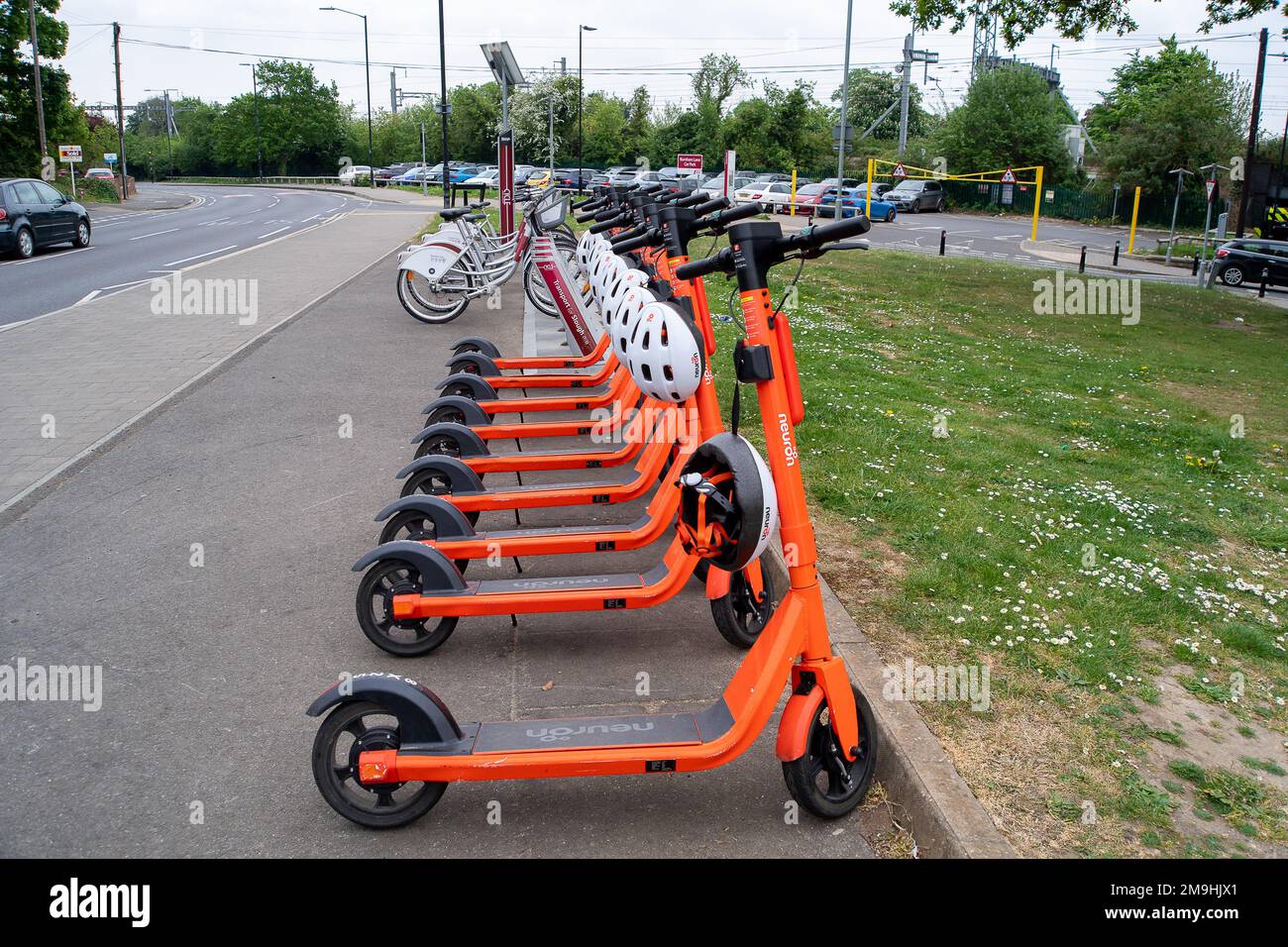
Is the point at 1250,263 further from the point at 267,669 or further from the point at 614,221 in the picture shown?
the point at 267,669

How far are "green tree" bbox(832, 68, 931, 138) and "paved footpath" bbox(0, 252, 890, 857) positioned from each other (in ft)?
234

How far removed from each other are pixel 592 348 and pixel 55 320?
7.24 metres

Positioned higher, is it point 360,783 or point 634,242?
point 634,242

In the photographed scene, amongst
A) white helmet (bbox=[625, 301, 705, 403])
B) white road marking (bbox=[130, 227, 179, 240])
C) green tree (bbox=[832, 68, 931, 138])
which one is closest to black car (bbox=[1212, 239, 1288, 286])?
white helmet (bbox=[625, 301, 705, 403])

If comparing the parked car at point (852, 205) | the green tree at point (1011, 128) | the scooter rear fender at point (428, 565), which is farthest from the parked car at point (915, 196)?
the scooter rear fender at point (428, 565)

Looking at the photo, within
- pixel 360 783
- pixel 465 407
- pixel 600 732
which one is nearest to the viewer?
pixel 360 783

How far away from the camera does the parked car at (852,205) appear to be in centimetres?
3588

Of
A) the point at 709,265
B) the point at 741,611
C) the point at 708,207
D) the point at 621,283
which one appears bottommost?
the point at 741,611

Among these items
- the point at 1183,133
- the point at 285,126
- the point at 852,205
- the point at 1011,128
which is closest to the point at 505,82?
the point at 852,205

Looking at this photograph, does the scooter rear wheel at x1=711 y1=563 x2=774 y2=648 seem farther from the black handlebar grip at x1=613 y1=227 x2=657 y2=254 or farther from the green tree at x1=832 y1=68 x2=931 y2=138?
the green tree at x1=832 y1=68 x2=931 y2=138

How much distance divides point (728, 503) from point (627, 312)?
216 centimetres

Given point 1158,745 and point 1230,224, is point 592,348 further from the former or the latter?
point 1230,224

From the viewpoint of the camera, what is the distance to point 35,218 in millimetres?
20109

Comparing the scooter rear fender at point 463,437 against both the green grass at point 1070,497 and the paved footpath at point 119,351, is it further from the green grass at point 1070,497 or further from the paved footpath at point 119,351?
the paved footpath at point 119,351
